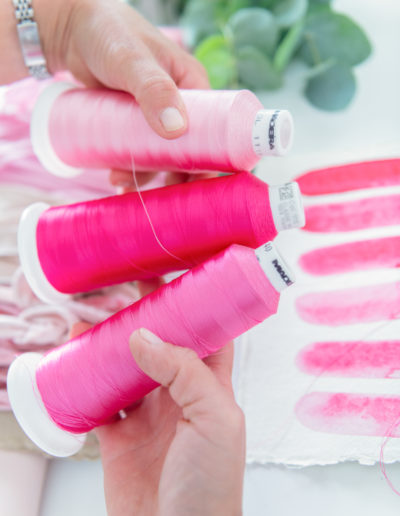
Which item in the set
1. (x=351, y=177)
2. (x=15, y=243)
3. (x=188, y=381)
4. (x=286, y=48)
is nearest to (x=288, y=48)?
(x=286, y=48)

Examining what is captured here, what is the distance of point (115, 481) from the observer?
69 centimetres

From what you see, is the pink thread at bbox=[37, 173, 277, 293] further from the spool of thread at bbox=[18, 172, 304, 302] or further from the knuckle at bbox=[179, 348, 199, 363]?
the knuckle at bbox=[179, 348, 199, 363]

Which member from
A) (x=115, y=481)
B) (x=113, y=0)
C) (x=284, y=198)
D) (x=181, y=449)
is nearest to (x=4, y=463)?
(x=115, y=481)

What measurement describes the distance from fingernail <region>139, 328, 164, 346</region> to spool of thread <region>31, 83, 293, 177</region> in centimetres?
27

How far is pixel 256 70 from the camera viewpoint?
1.09 meters

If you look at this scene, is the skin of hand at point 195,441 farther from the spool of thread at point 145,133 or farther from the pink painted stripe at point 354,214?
the pink painted stripe at point 354,214

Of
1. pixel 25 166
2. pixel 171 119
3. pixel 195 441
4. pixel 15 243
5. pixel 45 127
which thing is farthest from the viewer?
pixel 25 166

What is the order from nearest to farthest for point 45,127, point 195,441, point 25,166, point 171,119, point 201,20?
1. point 195,441
2. point 171,119
3. point 45,127
4. point 25,166
5. point 201,20

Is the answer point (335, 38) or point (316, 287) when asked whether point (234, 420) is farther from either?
point (335, 38)

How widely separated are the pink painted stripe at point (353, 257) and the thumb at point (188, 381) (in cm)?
37

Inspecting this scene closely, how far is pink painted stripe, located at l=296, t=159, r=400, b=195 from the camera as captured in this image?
3.11ft

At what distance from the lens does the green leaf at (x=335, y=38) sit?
42.8 inches

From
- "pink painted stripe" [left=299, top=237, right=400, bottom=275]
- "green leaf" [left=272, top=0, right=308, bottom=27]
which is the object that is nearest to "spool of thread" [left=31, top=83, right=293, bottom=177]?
"pink painted stripe" [left=299, top=237, right=400, bottom=275]

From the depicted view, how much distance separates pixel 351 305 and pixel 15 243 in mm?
606
